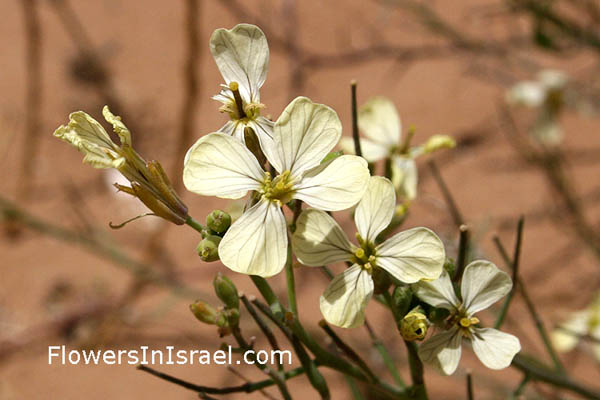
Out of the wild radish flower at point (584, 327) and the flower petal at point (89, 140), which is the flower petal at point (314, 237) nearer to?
the flower petal at point (89, 140)

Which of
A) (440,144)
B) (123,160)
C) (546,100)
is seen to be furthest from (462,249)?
(546,100)

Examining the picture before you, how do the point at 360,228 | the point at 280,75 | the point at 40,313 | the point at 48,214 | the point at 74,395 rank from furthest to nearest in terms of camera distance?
the point at 280,75, the point at 48,214, the point at 40,313, the point at 74,395, the point at 360,228

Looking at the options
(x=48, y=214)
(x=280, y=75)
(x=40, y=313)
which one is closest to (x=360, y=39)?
(x=280, y=75)

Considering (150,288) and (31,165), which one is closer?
(150,288)

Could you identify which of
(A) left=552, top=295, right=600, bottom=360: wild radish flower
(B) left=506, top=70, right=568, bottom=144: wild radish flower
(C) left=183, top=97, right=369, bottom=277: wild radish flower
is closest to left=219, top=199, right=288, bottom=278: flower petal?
(C) left=183, top=97, right=369, bottom=277: wild radish flower

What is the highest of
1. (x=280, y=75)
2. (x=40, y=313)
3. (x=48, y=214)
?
(x=280, y=75)

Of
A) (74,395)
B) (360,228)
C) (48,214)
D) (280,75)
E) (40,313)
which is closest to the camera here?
(360,228)

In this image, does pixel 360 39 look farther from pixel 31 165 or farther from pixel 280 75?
pixel 31 165
